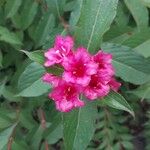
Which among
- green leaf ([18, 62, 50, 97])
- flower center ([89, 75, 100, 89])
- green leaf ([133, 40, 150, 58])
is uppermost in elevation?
flower center ([89, 75, 100, 89])

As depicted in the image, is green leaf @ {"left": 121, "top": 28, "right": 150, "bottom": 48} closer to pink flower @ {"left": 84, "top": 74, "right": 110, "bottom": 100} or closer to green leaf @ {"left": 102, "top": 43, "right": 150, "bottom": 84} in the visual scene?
green leaf @ {"left": 102, "top": 43, "right": 150, "bottom": 84}

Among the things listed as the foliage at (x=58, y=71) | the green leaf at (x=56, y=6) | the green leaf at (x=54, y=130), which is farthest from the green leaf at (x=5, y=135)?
the green leaf at (x=56, y=6)

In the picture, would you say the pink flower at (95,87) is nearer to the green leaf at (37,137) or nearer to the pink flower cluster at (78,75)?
the pink flower cluster at (78,75)

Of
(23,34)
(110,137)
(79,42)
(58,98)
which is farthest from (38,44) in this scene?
(58,98)

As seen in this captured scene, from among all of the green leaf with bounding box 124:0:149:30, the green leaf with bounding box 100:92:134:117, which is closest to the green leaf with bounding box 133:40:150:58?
the green leaf with bounding box 124:0:149:30

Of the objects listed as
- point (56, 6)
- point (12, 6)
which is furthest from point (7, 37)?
point (56, 6)

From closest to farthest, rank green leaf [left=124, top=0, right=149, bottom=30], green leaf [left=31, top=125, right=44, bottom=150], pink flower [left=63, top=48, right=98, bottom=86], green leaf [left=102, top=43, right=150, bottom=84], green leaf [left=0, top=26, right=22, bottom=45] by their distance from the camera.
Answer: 1. pink flower [left=63, top=48, right=98, bottom=86]
2. green leaf [left=102, top=43, right=150, bottom=84]
3. green leaf [left=124, top=0, right=149, bottom=30]
4. green leaf [left=0, top=26, right=22, bottom=45]
5. green leaf [left=31, top=125, right=44, bottom=150]

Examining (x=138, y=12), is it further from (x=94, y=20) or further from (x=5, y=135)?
(x=5, y=135)
